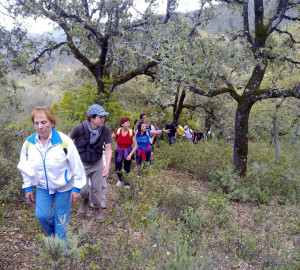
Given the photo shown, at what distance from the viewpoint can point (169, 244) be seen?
3018 mm

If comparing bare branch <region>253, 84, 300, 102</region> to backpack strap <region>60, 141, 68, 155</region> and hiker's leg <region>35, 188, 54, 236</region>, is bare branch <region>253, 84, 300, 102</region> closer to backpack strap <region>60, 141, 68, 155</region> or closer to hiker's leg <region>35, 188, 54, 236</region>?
backpack strap <region>60, 141, 68, 155</region>

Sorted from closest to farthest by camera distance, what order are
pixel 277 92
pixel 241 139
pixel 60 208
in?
pixel 60 208
pixel 277 92
pixel 241 139

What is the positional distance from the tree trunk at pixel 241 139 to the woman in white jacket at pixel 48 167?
22.0 ft

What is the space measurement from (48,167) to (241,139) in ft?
23.5

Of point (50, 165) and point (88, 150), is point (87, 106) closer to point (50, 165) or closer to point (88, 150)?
point (88, 150)

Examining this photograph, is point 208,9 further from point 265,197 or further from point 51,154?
point 51,154

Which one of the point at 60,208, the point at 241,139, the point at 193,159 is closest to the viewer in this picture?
the point at 60,208

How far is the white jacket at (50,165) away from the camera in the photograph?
2.82 m

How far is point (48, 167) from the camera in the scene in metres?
2.82

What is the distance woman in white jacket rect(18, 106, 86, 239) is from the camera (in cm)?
283

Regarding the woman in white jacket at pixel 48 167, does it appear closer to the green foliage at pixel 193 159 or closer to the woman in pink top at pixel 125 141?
the woman in pink top at pixel 125 141

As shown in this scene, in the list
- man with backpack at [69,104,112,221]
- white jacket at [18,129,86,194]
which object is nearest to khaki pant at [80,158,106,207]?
man with backpack at [69,104,112,221]

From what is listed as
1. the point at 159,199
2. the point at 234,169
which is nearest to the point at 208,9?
the point at 234,169

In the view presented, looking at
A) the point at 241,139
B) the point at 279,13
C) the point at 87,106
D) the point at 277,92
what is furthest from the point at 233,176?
the point at 87,106
